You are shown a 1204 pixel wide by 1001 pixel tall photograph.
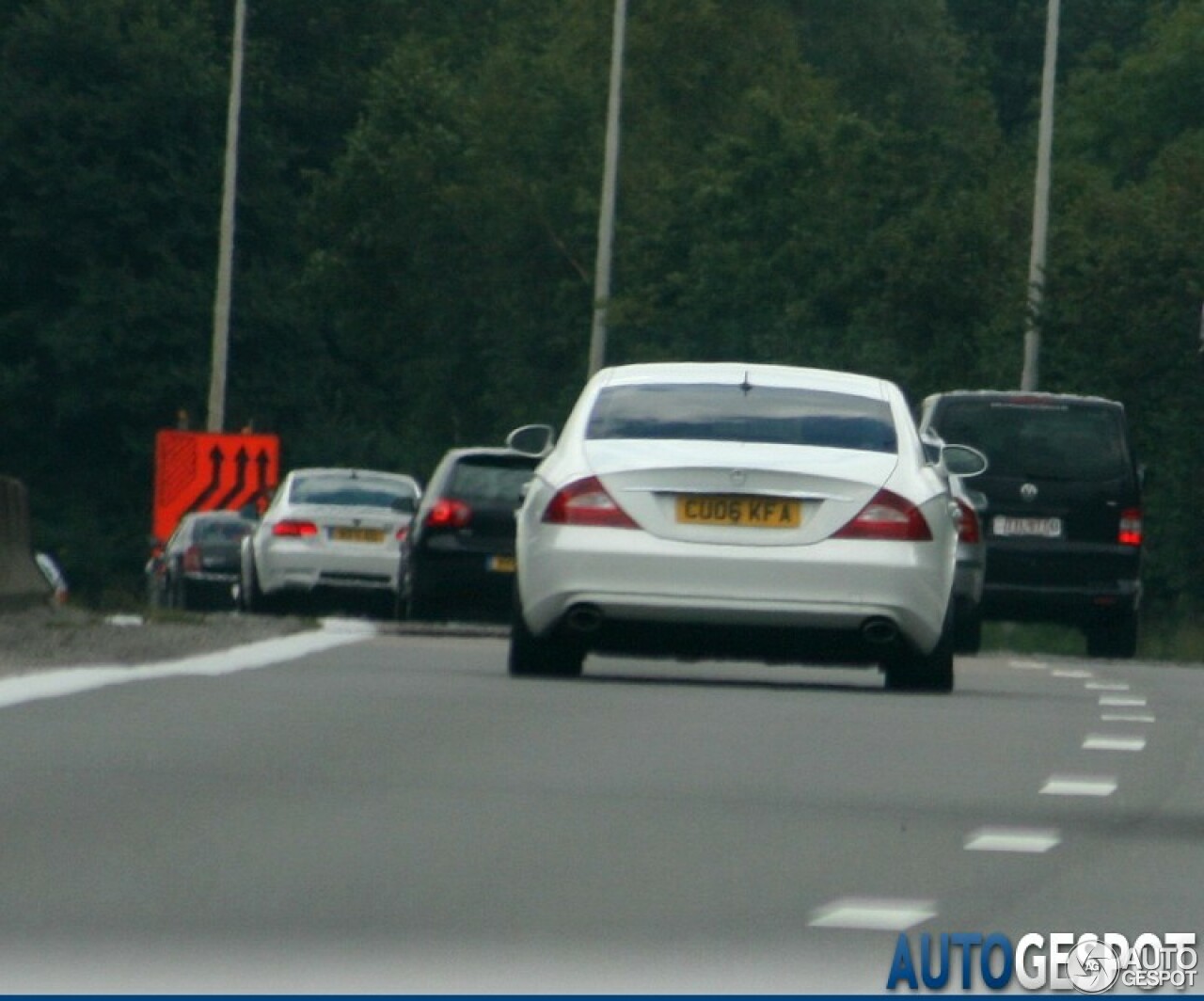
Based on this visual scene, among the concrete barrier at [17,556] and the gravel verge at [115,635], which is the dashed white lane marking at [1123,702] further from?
the concrete barrier at [17,556]

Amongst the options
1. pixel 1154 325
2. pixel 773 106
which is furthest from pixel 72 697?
pixel 773 106

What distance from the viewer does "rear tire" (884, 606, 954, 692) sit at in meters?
18.0

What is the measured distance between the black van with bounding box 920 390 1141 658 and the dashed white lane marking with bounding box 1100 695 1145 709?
876 centimetres

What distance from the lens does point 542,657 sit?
60.6 ft

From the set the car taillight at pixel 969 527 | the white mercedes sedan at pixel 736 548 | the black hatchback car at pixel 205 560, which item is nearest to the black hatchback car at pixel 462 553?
the car taillight at pixel 969 527

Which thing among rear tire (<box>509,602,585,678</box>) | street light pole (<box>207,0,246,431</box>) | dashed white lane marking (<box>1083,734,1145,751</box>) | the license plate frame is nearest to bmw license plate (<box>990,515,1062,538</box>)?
the license plate frame

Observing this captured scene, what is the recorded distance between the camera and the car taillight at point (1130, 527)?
2775 centimetres

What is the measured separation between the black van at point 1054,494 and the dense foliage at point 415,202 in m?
28.8

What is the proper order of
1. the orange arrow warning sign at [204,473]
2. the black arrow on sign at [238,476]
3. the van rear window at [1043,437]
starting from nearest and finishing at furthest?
the van rear window at [1043,437] → the orange arrow warning sign at [204,473] → the black arrow on sign at [238,476]

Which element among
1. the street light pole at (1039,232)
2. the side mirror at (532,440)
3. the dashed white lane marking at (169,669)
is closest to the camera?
the dashed white lane marking at (169,669)

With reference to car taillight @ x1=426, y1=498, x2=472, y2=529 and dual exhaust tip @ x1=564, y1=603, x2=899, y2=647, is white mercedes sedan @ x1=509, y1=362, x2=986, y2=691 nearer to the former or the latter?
dual exhaust tip @ x1=564, y1=603, x2=899, y2=647

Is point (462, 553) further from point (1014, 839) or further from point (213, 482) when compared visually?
point (213, 482)

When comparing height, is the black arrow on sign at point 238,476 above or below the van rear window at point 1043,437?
below

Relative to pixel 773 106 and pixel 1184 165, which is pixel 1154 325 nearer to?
pixel 1184 165
